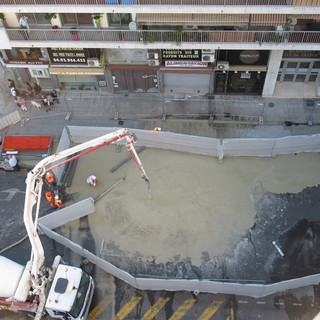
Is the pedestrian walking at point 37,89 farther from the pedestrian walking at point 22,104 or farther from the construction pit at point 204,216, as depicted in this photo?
the construction pit at point 204,216

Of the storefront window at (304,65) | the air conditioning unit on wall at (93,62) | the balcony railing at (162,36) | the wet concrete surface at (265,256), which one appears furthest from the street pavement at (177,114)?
the wet concrete surface at (265,256)

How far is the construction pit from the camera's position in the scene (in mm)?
26000

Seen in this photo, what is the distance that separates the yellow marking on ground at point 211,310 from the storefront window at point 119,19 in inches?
797

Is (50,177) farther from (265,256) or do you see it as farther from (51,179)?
(265,256)

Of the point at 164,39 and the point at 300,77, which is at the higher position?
the point at 164,39

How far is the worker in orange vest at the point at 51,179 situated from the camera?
29.2 metres

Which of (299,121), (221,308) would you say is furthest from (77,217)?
(299,121)

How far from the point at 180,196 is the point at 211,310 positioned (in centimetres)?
730

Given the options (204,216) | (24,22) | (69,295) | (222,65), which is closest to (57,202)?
(69,295)

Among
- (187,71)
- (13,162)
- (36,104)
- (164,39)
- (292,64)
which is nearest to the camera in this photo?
(164,39)

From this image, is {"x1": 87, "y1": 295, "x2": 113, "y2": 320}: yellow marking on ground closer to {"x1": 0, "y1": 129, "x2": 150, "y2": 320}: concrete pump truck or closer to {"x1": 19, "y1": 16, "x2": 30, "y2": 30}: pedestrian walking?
{"x1": 0, "y1": 129, "x2": 150, "y2": 320}: concrete pump truck

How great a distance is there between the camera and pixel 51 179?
1151 inches

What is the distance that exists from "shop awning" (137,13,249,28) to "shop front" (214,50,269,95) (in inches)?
126

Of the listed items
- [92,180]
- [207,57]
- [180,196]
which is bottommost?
[180,196]
